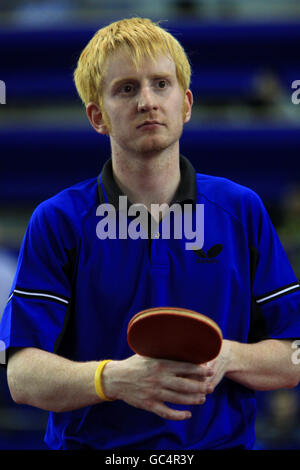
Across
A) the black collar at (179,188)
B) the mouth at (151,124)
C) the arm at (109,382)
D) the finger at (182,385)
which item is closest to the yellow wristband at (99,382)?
the arm at (109,382)

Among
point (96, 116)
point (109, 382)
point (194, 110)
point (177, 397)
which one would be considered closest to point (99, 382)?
point (109, 382)

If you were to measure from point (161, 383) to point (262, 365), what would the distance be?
0.78 feet

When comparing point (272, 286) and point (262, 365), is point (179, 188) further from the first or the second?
point (262, 365)

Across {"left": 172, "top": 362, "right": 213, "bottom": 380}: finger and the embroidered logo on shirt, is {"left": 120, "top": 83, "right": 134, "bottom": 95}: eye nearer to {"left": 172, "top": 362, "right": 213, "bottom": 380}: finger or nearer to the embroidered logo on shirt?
the embroidered logo on shirt

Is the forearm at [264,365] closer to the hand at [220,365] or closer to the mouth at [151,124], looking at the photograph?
the hand at [220,365]

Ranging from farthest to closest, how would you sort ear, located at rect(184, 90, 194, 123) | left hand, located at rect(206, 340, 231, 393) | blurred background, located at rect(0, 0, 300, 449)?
blurred background, located at rect(0, 0, 300, 449), ear, located at rect(184, 90, 194, 123), left hand, located at rect(206, 340, 231, 393)

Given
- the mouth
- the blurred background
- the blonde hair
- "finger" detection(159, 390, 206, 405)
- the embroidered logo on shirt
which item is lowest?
"finger" detection(159, 390, 206, 405)

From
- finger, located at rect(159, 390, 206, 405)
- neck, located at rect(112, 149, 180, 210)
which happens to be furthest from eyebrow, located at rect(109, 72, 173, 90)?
finger, located at rect(159, 390, 206, 405)

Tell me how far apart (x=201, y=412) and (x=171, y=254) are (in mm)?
288

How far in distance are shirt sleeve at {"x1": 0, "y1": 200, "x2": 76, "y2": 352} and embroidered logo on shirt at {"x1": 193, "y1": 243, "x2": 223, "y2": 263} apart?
0.23 meters

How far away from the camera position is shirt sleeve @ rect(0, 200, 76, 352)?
1.03m

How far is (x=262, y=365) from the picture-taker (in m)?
1.05

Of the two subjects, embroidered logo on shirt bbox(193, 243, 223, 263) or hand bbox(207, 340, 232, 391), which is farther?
embroidered logo on shirt bbox(193, 243, 223, 263)

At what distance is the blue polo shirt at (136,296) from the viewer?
3.43 ft
